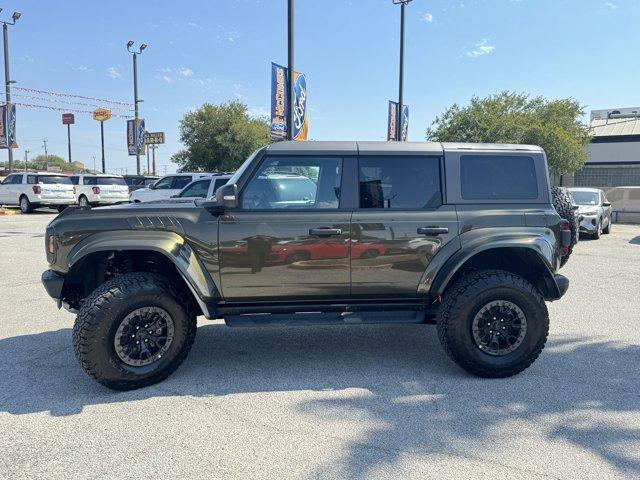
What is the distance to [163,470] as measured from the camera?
2.63 metres

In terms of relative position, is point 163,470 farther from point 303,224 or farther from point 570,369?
point 570,369

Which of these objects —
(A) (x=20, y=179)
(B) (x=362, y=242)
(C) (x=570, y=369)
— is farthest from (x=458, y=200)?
(A) (x=20, y=179)

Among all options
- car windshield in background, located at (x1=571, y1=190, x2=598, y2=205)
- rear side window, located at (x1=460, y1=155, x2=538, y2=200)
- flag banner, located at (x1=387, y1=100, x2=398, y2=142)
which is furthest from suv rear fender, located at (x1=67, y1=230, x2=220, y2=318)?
flag banner, located at (x1=387, y1=100, x2=398, y2=142)

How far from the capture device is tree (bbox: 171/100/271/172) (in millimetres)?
37188

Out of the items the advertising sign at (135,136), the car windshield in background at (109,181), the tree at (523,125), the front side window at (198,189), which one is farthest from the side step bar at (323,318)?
the advertising sign at (135,136)

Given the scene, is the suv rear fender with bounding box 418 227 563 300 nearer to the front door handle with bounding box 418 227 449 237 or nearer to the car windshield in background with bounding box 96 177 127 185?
the front door handle with bounding box 418 227 449 237

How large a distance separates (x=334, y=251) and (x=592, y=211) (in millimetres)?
11953

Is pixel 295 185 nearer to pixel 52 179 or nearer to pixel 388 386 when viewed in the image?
pixel 388 386

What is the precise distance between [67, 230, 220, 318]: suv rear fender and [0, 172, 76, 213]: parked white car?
18.8m

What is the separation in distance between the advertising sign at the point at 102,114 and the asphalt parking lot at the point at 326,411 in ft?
184

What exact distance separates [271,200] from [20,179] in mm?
20970

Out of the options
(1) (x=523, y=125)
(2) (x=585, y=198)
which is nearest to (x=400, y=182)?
(2) (x=585, y=198)

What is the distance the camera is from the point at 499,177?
4.04 meters

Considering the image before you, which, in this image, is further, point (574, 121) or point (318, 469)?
point (574, 121)
